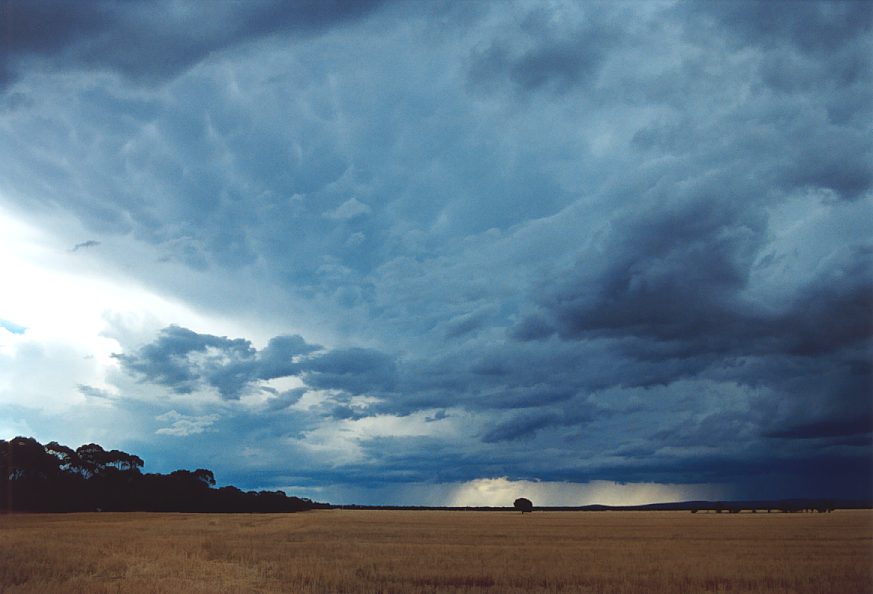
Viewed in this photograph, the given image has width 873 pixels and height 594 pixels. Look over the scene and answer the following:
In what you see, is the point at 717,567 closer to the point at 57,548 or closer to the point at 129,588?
the point at 129,588

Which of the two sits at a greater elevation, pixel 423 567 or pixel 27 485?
pixel 27 485

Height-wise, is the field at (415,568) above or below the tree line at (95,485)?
below

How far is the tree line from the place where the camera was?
11156cm

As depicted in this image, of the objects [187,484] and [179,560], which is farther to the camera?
[187,484]

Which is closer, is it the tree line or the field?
the field

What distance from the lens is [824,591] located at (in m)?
27.5

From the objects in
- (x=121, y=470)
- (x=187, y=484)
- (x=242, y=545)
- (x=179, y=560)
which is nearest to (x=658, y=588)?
(x=179, y=560)

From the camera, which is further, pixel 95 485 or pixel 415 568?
pixel 95 485

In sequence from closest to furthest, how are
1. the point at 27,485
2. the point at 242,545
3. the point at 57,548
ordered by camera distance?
the point at 57,548 < the point at 242,545 < the point at 27,485

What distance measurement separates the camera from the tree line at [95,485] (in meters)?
112

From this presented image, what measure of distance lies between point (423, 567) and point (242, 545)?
18.6 m

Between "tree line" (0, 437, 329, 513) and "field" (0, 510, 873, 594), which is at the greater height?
"tree line" (0, 437, 329, 513)

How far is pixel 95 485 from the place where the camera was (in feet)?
433

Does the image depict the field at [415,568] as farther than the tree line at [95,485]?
No
